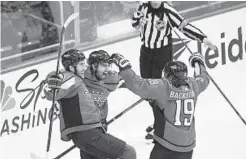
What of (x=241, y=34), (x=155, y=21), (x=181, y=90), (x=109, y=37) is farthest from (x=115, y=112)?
(x=181, y=90)

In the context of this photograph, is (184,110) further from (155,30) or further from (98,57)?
(155,30)

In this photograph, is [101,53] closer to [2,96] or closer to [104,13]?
Result: [2,96]

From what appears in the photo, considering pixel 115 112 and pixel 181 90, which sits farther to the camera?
pixel 115 112

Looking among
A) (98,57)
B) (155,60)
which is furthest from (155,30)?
(98,57)

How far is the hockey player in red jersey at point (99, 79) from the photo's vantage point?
4.68 metres

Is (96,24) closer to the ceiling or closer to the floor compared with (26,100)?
closer to the ceiling

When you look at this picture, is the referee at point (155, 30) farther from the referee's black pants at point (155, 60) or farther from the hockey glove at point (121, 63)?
the hockey glove at point (121, 63)

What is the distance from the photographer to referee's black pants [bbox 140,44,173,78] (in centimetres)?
591

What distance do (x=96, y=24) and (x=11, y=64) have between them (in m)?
0.97

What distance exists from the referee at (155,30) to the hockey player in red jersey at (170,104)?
4.11 feet

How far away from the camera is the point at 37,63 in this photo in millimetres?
6375

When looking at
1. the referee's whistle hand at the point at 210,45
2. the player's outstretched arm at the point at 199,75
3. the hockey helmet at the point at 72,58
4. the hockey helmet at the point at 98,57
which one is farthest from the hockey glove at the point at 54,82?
the referee's whistle hand at the point at 210,45

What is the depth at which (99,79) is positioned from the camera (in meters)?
4.82

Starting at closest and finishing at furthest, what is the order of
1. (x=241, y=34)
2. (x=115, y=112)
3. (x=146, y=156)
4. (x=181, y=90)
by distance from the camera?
(x=181, y=90) < (x=146, y=156) < (x=115, y=112) < (x=241, y=34)
